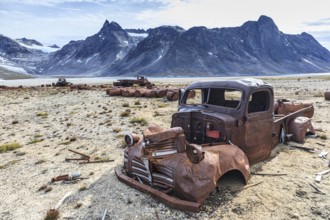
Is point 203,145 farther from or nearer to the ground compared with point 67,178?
farther from the ground

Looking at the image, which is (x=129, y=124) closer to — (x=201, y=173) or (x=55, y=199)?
(x=55, y=199)

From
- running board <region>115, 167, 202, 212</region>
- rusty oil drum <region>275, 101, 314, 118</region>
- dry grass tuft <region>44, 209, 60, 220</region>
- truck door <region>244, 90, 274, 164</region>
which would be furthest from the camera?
rusty oil drum <region>275, 101, 314, 118</region>

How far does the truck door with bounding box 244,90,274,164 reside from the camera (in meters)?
7.57

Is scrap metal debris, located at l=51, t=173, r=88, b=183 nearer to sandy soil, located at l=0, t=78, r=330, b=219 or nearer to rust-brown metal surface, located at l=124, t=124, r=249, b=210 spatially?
sandy soil, located at l=0, t=78, r=330, b=219

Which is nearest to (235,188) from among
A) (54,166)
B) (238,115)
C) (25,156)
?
(238,115)

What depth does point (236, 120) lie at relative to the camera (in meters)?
7.26

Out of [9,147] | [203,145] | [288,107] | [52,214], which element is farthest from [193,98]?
[52,214]

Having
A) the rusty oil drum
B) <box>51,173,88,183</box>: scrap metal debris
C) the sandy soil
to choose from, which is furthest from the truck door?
<box>51,173,88,183</box>: scrap metal debris

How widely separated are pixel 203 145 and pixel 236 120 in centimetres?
109

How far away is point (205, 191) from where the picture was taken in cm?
578

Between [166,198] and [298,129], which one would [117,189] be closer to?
[166,198]

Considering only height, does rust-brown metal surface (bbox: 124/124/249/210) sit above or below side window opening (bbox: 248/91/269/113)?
below

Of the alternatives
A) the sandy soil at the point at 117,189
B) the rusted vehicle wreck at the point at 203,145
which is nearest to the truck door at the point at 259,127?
the rusted vehicle wreck at the point at 203,145

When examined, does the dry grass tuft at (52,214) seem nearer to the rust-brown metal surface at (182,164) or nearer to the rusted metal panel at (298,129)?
the rust-brown metal surface at (182,164)
